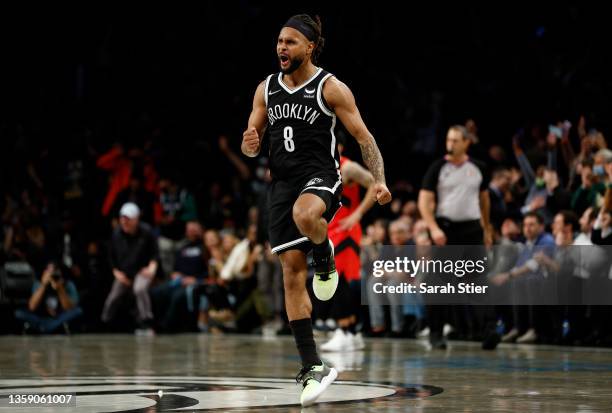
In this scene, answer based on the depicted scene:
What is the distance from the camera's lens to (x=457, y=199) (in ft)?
35.3

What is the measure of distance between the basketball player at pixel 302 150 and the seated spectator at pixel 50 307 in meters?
8.59

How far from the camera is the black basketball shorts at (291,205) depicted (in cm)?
634

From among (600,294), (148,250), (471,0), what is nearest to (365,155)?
(600,294)

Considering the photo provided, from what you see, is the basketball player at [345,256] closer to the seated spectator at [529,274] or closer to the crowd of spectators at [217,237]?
the crowd of spectators at [217,237]

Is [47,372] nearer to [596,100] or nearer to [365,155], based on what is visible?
[365,155]

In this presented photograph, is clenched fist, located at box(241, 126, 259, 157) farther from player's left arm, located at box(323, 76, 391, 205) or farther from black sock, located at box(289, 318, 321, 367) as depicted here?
black sock, located at box(289, 318, 321, 367)

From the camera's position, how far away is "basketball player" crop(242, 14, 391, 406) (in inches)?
250

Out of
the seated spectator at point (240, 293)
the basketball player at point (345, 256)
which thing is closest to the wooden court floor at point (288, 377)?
the basketball player at point (345, 256)

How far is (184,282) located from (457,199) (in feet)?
19.4

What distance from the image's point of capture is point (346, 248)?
1108 centimetres

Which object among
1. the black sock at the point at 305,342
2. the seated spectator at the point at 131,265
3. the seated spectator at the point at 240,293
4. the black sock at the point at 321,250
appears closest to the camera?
the black sock at the point at 305,342

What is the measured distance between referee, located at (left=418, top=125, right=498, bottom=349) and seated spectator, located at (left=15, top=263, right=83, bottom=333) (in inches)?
223

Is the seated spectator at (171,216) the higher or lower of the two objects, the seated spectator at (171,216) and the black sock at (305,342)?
the higher

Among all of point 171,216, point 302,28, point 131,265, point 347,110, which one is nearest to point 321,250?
point 347,110
